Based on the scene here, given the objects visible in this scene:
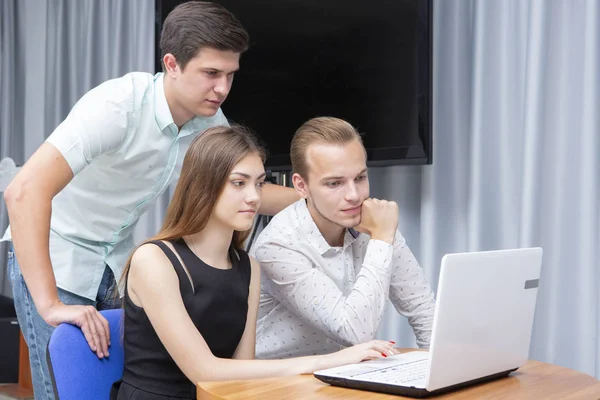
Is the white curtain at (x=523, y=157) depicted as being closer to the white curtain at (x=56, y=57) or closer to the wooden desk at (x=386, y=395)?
the wooden desk at (x=386, y=395)

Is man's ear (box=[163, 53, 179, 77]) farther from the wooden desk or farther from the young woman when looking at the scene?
the wooden desk

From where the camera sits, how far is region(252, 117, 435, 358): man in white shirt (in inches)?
65.6

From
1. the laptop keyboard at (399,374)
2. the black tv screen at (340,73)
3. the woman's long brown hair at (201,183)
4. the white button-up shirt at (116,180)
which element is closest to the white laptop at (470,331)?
the laptop keyboard at (399,374)

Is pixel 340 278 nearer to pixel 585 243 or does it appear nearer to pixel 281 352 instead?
pixel 281 352

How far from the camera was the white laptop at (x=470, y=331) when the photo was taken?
1172mm

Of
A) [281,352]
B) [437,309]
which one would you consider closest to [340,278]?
[281,352]

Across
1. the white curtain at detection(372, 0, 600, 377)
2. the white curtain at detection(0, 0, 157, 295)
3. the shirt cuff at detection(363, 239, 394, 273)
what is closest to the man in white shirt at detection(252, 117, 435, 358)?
the shirt cuff at detection(363, 239, 394, 273)

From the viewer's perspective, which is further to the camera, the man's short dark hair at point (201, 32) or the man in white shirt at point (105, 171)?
the man's short dark hair at point (201, 32)

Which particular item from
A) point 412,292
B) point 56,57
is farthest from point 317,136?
point 56,57

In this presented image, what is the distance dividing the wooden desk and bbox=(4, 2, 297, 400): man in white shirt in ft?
1.72

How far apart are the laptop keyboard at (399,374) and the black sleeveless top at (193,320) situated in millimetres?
432

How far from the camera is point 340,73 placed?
2762 mm

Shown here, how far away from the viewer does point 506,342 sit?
134 centimetres

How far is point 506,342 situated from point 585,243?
1104 mm
